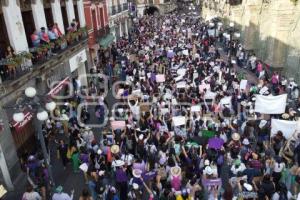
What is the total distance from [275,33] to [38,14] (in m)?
15.2

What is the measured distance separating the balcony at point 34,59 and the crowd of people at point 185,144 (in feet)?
8.05

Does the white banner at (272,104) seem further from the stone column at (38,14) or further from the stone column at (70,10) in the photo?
the stone column at (70,10)

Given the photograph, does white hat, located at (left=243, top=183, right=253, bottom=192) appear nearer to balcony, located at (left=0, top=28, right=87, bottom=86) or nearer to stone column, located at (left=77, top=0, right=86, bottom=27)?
balcony, located at (left=0, top=28, right=87, bottom=86)

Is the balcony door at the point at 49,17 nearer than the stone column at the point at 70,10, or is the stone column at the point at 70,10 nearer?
the balcony door at the point at 49,17

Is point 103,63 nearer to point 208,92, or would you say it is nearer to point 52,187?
point 208,92

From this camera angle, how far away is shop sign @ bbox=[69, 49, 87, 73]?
19881mm

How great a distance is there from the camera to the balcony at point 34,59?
12.1 meters

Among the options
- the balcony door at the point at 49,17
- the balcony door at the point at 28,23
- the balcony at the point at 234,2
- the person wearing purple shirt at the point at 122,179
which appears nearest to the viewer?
the person wearing purple shirt at the point at 122,179

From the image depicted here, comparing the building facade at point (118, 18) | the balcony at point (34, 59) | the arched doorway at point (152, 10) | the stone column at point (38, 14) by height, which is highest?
the stone column at point (38, 14)

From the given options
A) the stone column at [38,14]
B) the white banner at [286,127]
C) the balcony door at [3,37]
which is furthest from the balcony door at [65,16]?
the white banner at [286,127]

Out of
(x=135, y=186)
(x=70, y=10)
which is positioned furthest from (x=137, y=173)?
(x=70, y=10)

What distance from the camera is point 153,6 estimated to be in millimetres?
73312

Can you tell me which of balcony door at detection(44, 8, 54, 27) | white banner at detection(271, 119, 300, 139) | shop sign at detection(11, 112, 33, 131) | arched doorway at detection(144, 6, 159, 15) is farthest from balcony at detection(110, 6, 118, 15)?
arched doorway at detection(144, 6, 159, 15)

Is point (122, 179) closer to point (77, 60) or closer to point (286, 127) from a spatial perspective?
point (286, 127)
